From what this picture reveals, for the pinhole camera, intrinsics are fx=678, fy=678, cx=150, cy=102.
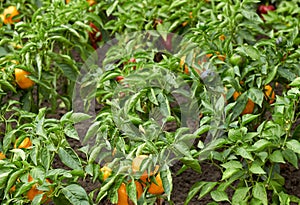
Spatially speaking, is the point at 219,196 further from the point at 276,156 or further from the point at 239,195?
the point at 276,156

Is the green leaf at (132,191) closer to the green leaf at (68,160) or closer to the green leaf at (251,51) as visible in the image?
the green leaf at (68,160)

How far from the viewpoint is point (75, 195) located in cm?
212

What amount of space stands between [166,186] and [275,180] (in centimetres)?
65

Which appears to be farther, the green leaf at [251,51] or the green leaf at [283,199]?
the green leaf at [251,51]

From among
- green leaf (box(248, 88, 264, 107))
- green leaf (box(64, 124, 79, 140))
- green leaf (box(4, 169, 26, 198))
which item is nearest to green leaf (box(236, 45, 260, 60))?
green leaf (box(248, 88, 264, 107))

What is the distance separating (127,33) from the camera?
3.32 m

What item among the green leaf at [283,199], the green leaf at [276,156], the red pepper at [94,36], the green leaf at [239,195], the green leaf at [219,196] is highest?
the green leaf at [276,156]

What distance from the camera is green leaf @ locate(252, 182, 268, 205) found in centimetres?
229

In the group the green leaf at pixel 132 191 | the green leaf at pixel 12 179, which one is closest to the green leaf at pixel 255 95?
the green leaf at pixel 132 191

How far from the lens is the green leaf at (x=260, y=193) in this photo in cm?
229

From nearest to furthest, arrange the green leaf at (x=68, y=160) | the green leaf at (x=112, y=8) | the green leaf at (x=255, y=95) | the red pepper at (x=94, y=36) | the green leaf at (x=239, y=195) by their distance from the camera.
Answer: the green leaf at (x=68, y=160) < the green leaf at (x=239, y=195) < the green leaf at (x=255, y=95) < the green leaf at (x=112, y=8) < the red pepper at (x=94, y=36)

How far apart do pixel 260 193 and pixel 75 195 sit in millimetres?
640

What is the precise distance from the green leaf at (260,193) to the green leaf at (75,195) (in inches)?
23.2

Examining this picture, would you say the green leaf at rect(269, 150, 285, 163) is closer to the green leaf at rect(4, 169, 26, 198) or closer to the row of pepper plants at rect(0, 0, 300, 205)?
the row of pepper plants at rect(0, 0, 300, 205)
